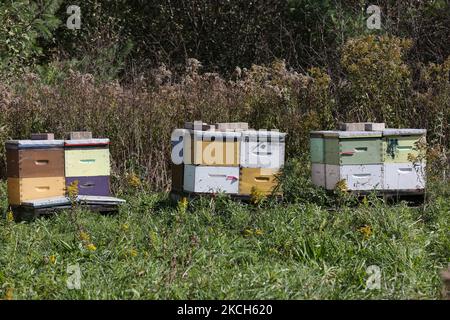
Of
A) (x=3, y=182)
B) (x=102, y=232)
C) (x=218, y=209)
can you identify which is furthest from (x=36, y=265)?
(x=3, y=182)

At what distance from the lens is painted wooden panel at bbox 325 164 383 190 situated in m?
7.81

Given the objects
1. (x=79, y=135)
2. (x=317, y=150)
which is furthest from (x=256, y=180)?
(x=79, y=135)

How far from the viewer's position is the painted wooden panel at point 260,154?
25.6ft

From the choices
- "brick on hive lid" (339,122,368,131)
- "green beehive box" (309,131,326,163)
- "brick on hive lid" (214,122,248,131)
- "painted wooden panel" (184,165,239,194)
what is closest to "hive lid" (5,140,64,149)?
"painted wooden panel" (184,165,239,194)

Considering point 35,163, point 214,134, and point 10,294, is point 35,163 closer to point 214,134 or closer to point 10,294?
point 214,134

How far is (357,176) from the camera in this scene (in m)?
7.85

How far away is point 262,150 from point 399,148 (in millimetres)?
1329

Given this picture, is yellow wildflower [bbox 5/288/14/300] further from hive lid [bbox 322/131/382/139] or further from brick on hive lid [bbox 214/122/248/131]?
hive lid [bbox 322/131/382/139]

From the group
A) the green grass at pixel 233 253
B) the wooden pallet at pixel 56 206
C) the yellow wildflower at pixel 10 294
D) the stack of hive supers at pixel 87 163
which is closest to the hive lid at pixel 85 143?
the stack of hive supers at pixel 87 163

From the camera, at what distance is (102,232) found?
6.53 metres

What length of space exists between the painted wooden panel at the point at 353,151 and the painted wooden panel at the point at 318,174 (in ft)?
0.42

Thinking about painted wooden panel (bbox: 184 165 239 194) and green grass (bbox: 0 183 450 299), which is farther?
painted wooden panel (bbox: 184 165 239 194)

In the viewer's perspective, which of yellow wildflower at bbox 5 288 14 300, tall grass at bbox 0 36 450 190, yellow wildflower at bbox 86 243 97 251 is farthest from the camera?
tall grass at bbox 0 36 450 190

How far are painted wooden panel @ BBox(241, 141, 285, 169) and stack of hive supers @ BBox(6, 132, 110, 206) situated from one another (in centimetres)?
134
